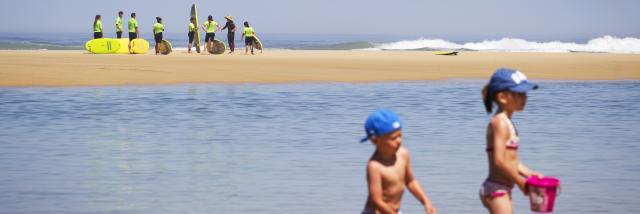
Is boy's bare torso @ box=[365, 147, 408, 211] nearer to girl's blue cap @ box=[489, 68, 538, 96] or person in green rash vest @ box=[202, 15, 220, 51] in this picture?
girl's blue cap @ box=[489, 68, 538, 96]

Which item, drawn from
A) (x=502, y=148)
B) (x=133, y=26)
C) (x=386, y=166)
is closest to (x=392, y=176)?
(x=386, y=166)

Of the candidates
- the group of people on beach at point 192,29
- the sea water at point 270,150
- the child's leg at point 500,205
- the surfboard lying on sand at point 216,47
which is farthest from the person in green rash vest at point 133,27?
the child's leg at point 500,205

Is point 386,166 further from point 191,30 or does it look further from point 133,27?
point 191,30

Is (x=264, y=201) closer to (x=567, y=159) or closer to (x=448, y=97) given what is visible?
(x=567, y=159)

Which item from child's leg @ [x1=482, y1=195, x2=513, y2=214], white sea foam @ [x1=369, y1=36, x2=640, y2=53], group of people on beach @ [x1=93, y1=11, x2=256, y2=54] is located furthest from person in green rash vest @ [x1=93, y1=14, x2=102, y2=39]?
child's leg @ [x1=482, y1=195, x2=513, y2=214]

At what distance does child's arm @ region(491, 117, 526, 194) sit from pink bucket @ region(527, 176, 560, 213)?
0.31ft

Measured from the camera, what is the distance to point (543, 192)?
575 centimetres

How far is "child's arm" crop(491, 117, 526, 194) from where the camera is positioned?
5.88m

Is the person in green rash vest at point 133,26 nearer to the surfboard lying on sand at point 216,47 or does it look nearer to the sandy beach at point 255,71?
the surfboard lying on sand at point 216,47

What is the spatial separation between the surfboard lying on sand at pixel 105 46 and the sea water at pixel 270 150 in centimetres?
1806

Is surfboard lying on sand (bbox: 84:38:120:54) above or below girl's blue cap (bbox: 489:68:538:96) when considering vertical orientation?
below

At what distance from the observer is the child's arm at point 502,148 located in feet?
19.3

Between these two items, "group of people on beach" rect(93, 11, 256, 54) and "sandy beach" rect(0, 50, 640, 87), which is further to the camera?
"group of people on beach" rect(93, 11, 256, 54)

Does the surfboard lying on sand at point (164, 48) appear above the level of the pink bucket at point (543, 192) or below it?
below
